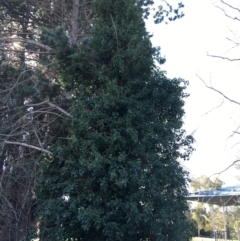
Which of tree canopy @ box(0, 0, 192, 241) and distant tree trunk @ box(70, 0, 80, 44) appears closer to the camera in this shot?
tree canopy @ box(0, 0, 192, 241)

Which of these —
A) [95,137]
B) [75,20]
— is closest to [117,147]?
[95,137]

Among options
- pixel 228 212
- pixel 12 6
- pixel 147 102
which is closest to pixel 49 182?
pixel 147 102

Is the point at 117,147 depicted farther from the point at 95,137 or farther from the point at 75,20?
the point at 75,20

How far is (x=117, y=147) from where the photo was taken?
11.1m

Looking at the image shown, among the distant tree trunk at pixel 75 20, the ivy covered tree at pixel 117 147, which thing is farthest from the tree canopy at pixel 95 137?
the distant tree trunk at pixel 75 20

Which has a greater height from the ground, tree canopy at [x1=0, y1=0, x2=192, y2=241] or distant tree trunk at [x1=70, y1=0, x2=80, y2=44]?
distant tree trunk at [x1=70, y1=0, x2=80, y2=44]

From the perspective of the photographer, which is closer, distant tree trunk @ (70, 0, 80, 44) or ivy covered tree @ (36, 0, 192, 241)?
ivy covered tree @ (36, 0, 192, 241)

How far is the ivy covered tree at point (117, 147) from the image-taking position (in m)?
10.8

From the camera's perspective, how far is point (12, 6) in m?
15.5

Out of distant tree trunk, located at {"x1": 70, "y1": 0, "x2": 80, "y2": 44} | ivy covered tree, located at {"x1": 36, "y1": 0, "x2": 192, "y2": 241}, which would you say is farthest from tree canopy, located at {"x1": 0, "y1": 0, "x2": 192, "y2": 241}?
distant tree trunk, located at {"x1": 70, "y1": 0, "x2": 80, "y2": 44}

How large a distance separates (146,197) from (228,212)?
683 inches

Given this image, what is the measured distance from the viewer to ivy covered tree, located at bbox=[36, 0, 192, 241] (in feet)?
35.5

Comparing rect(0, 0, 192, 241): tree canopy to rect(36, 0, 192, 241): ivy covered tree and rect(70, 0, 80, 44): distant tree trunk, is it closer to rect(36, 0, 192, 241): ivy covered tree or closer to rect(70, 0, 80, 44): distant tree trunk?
rect(36, 0, 192, 241): ivy covered tree

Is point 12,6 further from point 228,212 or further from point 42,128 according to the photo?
point 228,212
